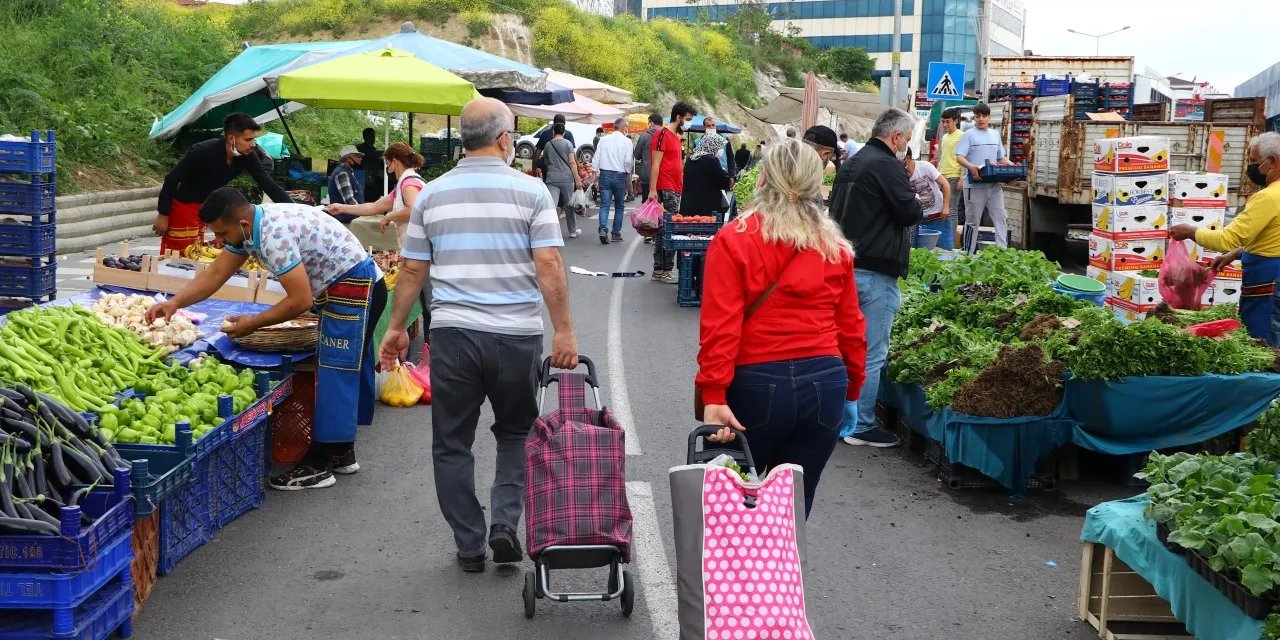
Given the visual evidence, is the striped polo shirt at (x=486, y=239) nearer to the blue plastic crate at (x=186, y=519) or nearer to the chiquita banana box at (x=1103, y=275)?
the blue plastic crate at (x=186, y=519)

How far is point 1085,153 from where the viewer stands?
17375 mm

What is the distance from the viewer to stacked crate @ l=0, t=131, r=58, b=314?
27.3 feet

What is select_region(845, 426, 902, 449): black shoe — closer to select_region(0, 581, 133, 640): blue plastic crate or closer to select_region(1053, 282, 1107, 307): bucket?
select_region(1053, 282, 1107, 307): bucket

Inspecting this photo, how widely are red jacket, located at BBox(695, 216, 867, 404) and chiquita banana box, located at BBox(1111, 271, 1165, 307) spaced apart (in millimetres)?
8366

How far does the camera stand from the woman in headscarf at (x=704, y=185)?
15.0 meters

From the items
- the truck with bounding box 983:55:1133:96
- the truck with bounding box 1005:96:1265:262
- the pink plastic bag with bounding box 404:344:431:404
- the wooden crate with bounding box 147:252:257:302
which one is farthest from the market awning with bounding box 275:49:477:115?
the truck with bounding box 983:55:1133:96

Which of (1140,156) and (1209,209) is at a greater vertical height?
(1140,156)

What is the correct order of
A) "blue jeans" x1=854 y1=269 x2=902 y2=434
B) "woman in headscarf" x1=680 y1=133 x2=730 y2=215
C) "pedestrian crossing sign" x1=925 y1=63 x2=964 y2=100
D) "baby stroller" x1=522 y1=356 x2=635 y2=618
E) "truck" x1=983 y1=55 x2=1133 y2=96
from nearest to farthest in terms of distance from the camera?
1. "baby stroller" x1=522 y1=356 x2=635 y2=618
2. "blue jeans" x1=854 y1=269 x2=902 y2=434
3. "woman in headscarf" x1=680 y1=133 x2=730 y2=215
4. "pedestrian crossing sign" x1=925 y1=63 x2=964 y2=100
5. "truck" x1=983 y1=55 x2=1133 y2=96

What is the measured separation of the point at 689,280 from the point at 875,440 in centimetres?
622

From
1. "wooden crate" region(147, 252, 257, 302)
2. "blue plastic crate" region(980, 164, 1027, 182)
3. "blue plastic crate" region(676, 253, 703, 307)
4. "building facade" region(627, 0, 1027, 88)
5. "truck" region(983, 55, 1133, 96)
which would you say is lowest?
"blue plastic crate" region(676, 253, 703, 307)

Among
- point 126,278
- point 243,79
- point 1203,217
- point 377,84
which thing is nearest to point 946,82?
point 1203,217

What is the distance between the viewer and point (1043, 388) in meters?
7.24

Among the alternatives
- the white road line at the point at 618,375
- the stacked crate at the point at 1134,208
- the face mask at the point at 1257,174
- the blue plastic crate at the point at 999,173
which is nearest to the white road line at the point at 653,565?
the white road line at the point at 618,375

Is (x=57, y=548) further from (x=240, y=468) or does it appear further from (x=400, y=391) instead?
(x=400, y=391)
